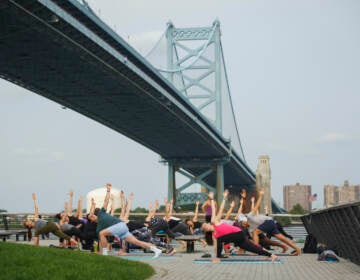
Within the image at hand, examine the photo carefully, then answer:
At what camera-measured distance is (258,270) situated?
11.4m

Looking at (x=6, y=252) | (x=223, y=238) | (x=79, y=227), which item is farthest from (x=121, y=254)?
(x=6, y=252)

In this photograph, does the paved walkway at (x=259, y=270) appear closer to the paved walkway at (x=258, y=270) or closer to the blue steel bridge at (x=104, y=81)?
the paved walkway at (x=258, y=270)

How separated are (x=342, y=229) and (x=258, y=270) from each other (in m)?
3.19

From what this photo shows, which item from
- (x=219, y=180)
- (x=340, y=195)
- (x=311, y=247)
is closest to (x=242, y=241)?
(x=311, y=247)

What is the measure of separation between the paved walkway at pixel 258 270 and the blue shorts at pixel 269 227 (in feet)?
4.43

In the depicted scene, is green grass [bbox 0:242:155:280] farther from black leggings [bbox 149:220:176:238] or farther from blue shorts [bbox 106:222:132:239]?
black leggings [bbox 149:220:176:238]

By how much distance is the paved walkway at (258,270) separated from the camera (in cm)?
1024

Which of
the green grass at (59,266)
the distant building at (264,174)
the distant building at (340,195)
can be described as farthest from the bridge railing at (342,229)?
the distant building at (264,174)

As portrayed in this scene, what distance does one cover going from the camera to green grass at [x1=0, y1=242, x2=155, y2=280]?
8375mm

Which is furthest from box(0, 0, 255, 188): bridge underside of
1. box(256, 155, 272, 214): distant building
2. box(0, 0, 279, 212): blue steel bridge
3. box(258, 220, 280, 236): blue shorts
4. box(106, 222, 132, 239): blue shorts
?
box(256, 155, 272, 214): distant building

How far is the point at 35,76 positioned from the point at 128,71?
5.73m

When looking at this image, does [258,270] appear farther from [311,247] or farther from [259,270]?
[311,247]

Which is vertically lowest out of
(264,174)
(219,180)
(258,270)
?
(258,270)

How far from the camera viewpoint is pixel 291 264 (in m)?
12.8
